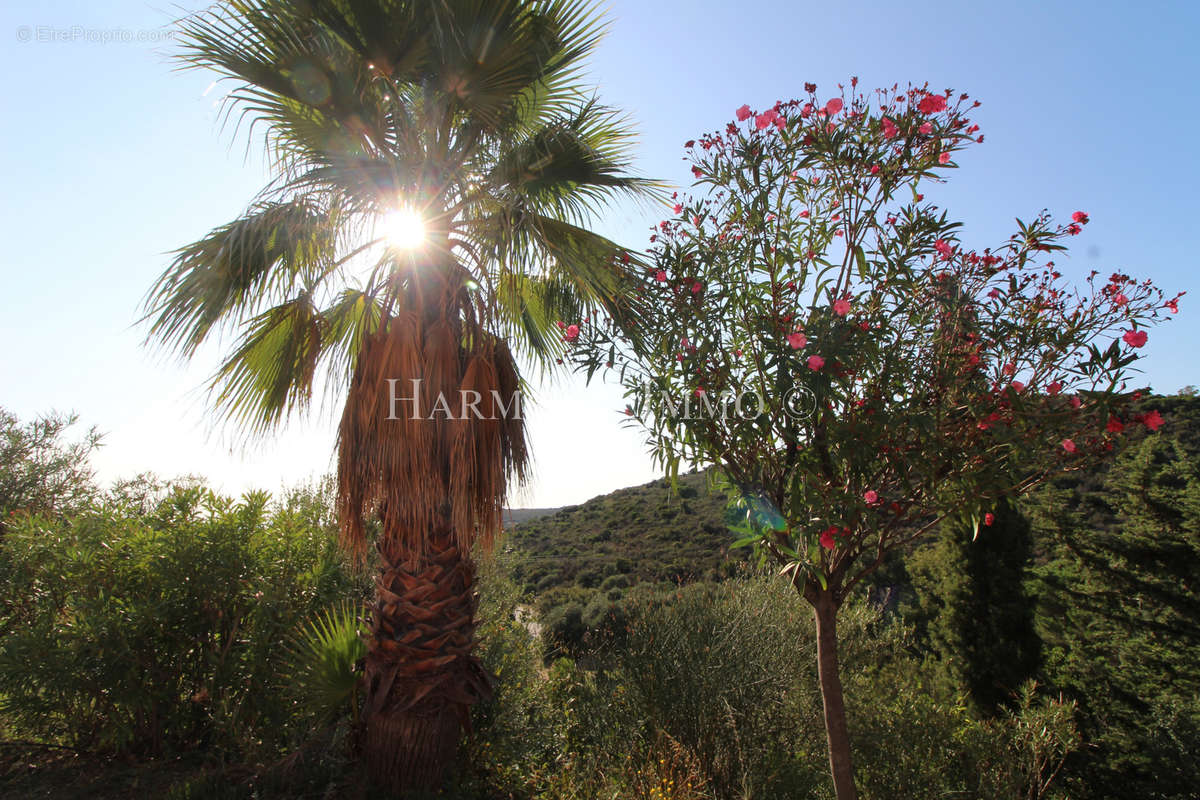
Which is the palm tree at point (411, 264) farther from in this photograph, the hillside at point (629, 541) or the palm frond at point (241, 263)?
the hillside at point (629, 541)

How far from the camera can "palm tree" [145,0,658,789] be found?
13.0 feet

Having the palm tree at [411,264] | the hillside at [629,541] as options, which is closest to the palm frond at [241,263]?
the palm tree at [411,264]

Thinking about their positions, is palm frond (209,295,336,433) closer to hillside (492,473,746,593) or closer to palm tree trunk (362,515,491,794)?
palm tree trunk (362,515,491,794)

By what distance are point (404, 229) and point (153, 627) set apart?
4.03 meters

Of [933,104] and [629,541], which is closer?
[933,104]

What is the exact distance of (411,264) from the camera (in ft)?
14.5

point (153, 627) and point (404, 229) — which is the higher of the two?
point (404, 229)

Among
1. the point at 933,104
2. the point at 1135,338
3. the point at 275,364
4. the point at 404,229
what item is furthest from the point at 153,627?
the point at 1135,338

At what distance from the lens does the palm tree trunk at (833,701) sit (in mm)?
3588

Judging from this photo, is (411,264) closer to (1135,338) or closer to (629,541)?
(1135,338)

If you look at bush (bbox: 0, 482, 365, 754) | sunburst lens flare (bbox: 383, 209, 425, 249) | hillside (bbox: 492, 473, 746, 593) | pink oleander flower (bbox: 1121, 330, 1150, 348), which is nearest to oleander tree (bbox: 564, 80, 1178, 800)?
pink oleander flower (bbox: 1121, 330, 1150, 348)

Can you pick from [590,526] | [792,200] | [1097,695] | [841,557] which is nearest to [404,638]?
[841,557]

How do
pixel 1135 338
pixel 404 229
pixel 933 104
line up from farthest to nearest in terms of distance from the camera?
1. pixel 404 229
2. pixel 933 104
3. pixel 1135 338

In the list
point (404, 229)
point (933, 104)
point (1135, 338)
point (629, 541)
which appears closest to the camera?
point (1135, 338)
